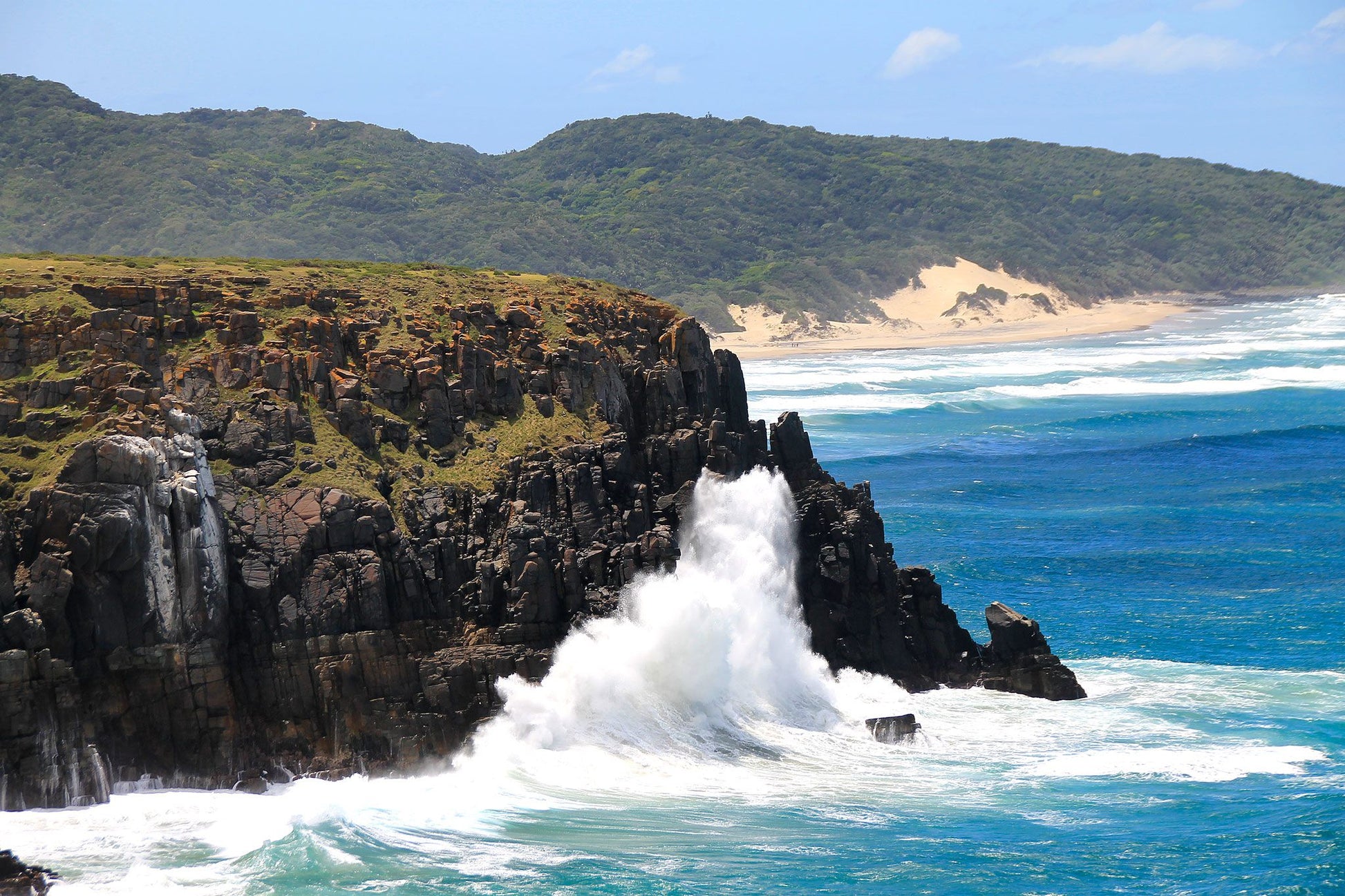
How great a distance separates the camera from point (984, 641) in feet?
129

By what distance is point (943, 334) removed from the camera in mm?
147625

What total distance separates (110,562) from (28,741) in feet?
10.2

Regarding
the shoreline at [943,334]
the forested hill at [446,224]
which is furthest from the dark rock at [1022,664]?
the forested hill at [446,224]

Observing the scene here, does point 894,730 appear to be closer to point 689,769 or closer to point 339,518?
point 689,769

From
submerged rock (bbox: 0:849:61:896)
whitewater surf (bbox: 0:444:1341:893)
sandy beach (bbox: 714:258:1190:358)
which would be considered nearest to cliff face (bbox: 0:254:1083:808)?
whitewater surf (bbox: 0:444:1341:893)

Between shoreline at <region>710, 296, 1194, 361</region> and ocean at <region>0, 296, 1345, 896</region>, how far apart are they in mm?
82443

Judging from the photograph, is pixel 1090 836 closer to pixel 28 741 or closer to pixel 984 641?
pixel 984 641

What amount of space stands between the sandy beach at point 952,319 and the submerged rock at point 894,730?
96.7 meters

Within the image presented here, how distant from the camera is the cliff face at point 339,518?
83.6 feet

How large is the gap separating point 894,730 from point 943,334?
393 feet

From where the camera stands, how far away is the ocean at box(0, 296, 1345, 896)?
23422mm

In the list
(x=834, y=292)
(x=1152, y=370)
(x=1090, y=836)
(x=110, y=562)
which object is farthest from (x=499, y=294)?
(x=834, y=292)

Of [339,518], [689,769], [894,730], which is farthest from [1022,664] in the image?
[339,518]

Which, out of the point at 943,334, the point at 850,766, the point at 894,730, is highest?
the point at 943,334
